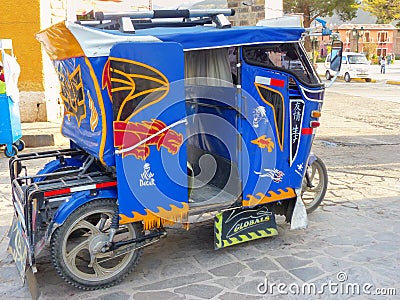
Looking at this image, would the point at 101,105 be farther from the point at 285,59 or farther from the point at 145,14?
the point at 285,59

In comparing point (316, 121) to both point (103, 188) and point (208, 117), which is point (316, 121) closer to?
point (208, 117)

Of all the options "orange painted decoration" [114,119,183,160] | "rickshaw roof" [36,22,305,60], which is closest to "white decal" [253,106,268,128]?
"rickshaw roof" [36,22,305,60]

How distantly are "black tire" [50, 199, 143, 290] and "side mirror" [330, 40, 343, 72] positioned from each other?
2.46 m

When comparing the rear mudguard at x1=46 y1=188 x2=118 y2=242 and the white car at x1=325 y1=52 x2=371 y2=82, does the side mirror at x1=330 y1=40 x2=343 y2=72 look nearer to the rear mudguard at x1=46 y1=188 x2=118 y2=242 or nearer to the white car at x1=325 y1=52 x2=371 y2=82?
the rear mudguard at x1=46 y1=188 x2=118 y2=242

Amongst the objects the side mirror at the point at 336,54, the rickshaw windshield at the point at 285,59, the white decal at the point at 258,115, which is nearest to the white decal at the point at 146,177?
the white decal at the point at 258,115

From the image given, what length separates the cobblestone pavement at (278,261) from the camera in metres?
4.07

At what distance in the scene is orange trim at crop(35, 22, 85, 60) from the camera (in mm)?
3895

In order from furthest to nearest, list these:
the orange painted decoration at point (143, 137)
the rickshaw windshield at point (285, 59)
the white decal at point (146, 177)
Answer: the rickshaw windshield at point (285, 59) → the white decal at point (146, 177) → the orange painted decoration at point (143, 137)

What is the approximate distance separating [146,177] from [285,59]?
1856 mm

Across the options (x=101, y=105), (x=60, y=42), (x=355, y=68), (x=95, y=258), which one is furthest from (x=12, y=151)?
(x=355, y=68)

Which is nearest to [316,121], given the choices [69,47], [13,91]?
[69,47]

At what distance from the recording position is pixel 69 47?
4.10 metres

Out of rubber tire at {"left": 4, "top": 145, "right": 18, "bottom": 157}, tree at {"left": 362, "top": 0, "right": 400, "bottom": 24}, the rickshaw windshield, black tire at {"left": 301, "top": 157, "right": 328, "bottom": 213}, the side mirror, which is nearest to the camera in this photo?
the rickshaw windshield

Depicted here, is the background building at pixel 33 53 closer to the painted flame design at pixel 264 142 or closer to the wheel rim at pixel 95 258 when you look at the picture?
the wheel rim at pixel 95 258
